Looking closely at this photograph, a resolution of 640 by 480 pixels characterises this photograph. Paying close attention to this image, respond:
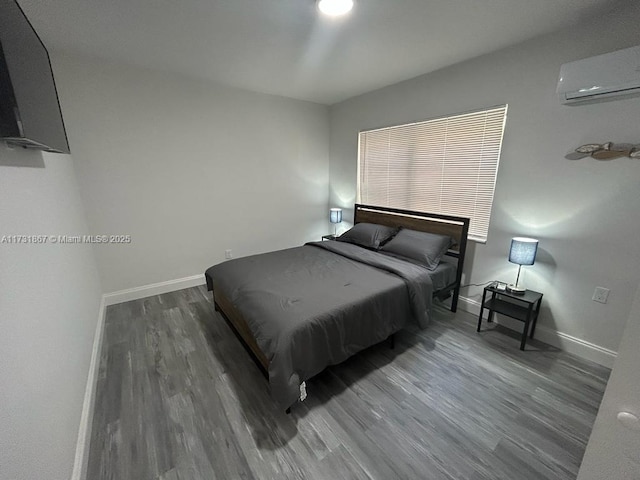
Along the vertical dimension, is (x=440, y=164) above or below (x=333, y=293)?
above

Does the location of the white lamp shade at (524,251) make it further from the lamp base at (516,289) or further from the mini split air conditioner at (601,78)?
the mini split air conditioner at (601,78)

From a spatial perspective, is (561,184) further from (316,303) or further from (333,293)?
(316,303)

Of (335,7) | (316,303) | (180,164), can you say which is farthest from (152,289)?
(335,7)

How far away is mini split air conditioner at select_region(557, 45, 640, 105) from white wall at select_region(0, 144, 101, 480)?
11.1ft

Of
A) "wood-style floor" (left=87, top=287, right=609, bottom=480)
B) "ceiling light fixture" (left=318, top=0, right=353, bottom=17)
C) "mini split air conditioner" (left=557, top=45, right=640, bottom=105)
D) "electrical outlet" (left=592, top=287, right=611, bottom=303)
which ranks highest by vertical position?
"ceiling light fixture" (left=318, top=0, right=353, bottom=17)

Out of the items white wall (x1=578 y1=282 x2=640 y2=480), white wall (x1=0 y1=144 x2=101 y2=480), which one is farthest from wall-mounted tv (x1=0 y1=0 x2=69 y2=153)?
white wall (x1=578 y1=282 x2=640 y2=480)

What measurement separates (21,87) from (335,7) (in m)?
1.74

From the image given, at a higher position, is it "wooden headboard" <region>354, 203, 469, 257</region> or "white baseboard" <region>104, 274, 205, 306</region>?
"wooden headboard" <region>354, 203, 469, 257</region>

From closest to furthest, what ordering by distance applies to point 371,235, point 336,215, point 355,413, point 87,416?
point 87,416 < point 355,413 < point 371,235 < point 336,215

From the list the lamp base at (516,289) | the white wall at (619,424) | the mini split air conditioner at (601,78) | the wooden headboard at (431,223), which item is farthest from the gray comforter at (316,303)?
the mini split air conditioner at (601,78)

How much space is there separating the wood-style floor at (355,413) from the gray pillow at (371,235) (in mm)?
1165

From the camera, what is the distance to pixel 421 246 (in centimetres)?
271

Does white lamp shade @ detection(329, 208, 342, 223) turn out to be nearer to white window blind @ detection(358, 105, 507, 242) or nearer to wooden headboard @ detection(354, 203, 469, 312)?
wooden headboard @ detection(354, 203, 469, 312)

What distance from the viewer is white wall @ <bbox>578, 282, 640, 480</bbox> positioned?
0.79m
